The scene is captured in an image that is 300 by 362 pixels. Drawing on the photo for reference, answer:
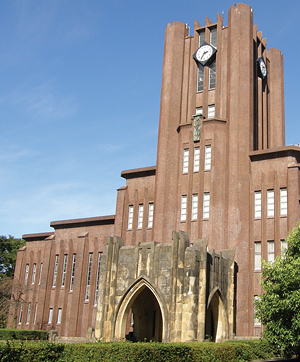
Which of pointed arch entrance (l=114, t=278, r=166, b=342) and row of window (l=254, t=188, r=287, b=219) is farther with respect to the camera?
row of window (l=254, t=188, r=287, b=219)

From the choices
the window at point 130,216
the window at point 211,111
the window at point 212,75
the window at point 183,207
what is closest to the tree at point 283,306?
the window at point 183,207

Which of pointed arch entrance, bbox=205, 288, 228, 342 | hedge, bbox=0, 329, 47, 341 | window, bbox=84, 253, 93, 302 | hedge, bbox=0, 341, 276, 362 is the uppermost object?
window, bbox=84, 253, 93, 302

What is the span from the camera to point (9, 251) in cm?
6269

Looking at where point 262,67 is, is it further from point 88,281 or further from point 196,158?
point 88,281

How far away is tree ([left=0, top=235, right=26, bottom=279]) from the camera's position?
201 feet

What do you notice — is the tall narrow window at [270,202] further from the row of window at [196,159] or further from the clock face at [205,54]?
the clock face at [205,54]

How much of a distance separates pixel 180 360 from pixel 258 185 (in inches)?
647

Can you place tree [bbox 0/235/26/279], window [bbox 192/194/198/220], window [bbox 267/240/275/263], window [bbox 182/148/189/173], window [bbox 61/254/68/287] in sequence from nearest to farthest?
1. window [bbox 267/240/275/263]
2. window [bbox 192/194/198/220]
3. window [bbox 182/148/189/173]
4. window [bbox 61/254/68/287]
5. tree [bbox 0/235/26/279]

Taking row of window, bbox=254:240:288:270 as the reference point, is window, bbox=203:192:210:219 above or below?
above

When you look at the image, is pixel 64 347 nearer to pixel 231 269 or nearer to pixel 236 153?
pixel 231 269

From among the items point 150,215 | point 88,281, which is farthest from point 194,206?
point 88,281

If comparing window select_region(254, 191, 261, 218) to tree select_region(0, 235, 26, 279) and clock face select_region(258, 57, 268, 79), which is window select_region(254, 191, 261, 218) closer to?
clock face select_region(258, 57, 268, 79)

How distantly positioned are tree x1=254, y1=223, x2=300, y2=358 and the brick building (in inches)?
144

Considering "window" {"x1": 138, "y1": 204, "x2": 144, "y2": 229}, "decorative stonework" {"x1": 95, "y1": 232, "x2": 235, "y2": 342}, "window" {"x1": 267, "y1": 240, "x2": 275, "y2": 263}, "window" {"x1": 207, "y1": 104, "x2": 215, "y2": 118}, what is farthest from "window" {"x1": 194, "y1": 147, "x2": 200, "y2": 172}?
"decorative stonework" {"x1": 95, "y1": 232, "x2": 235, "y2": 342}
